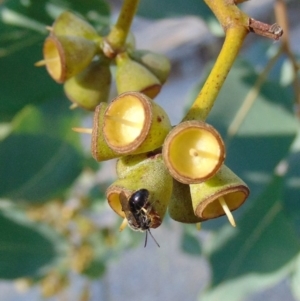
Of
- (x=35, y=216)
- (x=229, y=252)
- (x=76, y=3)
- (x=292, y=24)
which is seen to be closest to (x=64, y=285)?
(x=35, y=216)

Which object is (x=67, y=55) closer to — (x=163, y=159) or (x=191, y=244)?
(x=163, y=159)

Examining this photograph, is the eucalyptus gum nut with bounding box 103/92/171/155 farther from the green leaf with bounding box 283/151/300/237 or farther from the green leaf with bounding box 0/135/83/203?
the green leaf with bounding box 283/151/300/237

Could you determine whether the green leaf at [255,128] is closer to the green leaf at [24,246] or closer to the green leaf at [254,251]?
the green leaf at [254,251]

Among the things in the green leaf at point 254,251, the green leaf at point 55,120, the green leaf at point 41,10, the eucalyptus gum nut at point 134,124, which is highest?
the eucalyptus gum nut at point 134,124

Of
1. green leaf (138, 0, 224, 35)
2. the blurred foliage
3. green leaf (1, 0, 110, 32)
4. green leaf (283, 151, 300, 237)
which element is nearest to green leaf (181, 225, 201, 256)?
the blurred foliage

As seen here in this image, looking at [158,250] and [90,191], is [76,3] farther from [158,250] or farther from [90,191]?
[158,250]

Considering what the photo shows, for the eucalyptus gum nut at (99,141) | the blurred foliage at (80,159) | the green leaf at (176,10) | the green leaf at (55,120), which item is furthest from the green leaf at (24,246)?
the eucalyptus gum nut at (99,141)
